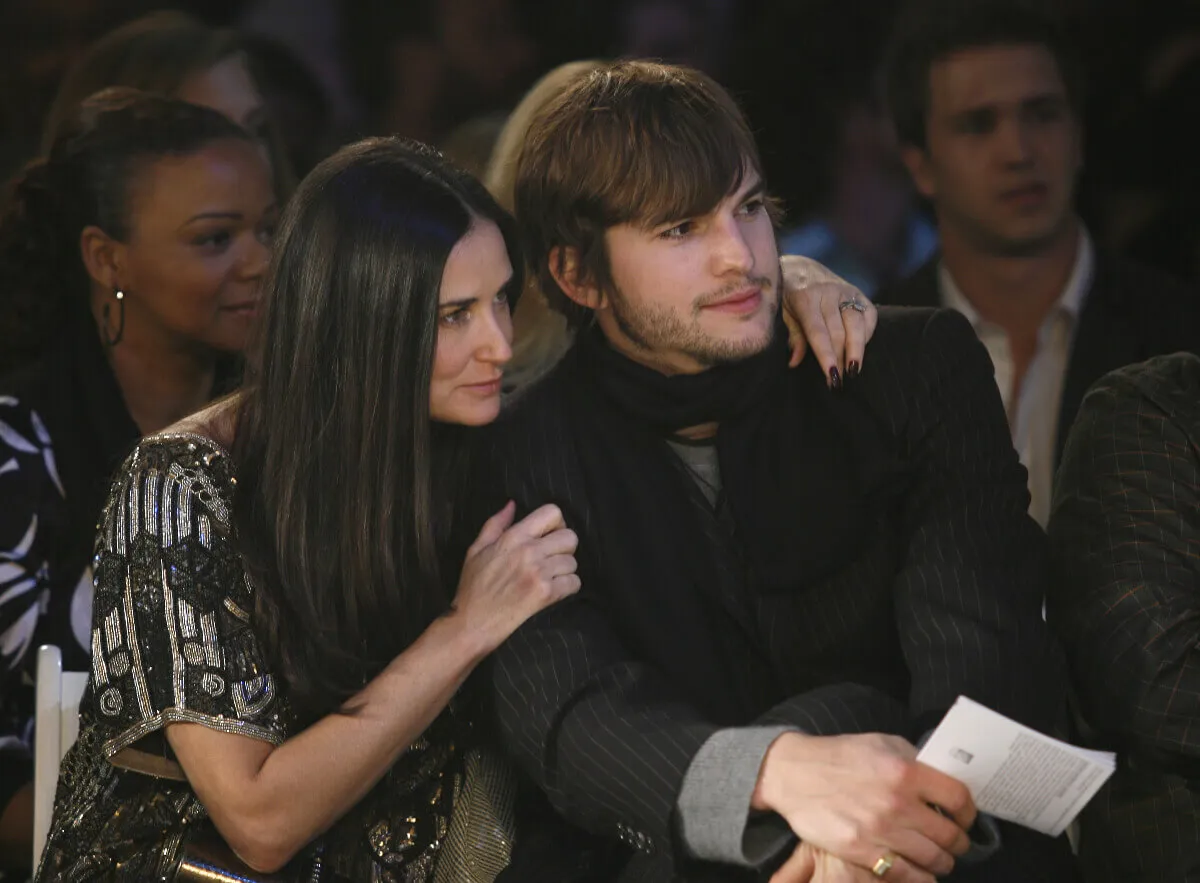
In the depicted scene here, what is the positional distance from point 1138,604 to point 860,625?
0.38 metres

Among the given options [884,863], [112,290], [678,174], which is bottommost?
[884,863]

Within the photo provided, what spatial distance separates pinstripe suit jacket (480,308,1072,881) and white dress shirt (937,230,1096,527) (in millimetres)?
1277

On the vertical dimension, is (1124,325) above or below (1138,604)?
above

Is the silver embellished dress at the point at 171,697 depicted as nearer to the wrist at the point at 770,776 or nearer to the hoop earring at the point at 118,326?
the wrist at the point at 770,776

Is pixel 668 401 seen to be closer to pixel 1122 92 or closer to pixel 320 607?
pixel 320 607

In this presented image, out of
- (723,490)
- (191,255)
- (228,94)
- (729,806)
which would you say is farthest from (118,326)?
(729,806)

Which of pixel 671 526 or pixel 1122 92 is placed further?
pixel 1122 92

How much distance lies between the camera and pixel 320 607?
7.24 feet

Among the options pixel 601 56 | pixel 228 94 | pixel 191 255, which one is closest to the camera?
pixel 191 255

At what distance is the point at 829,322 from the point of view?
7.68 ft

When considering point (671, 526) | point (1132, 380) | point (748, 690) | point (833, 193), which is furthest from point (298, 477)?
point (833, 193)

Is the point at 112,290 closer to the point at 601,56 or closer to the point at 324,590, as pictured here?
the point at 324,590

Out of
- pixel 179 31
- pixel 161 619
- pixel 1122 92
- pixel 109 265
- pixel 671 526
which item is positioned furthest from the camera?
pixel 1122 92

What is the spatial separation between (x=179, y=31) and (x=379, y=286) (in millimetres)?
1887
